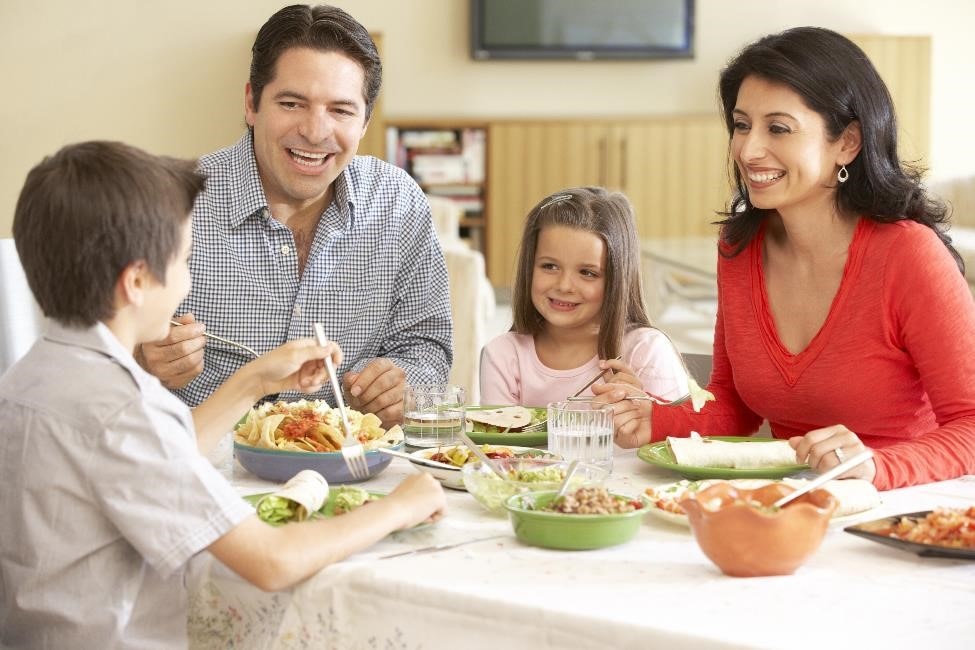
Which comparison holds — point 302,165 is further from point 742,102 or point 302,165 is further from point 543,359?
point 742,102

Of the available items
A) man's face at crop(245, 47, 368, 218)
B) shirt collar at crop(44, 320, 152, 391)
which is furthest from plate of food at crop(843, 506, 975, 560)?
man's face at crop(245, 47, 368, 218)

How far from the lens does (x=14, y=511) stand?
132 centimetres

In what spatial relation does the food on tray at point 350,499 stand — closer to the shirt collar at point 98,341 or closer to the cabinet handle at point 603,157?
the shirt collar at point 98,341

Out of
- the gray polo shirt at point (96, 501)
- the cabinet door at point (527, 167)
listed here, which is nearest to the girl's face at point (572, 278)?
the gray polo shirt at point (96, 501)

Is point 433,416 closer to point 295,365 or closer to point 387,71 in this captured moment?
point 295,365

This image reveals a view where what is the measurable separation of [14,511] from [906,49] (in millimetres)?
8293

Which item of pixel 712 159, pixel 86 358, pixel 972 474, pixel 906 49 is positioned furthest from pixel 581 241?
pixel 906 49

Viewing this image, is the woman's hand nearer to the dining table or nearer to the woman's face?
the woman's face

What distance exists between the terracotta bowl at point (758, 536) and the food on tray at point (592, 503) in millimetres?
120

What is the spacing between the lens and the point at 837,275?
1979mm

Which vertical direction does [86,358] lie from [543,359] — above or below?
above

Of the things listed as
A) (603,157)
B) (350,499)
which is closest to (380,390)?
(350,499)

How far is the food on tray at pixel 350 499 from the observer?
145 cm

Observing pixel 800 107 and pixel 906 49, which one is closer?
pixel 800 107
